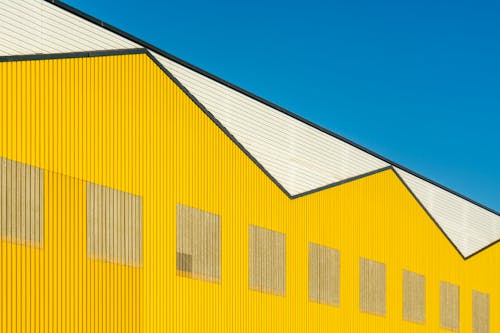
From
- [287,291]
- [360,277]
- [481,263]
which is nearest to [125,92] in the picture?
[287,291]

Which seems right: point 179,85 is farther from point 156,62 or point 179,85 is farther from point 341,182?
point 341,182

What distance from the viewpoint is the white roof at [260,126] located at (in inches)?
1449

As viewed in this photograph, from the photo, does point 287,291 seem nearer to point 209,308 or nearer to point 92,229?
point 209,308

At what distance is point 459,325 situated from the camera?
216 ft

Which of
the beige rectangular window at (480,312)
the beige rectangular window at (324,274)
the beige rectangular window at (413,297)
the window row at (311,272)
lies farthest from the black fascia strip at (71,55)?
the beige rectangular window at (480,312)

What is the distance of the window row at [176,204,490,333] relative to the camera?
42781 mm

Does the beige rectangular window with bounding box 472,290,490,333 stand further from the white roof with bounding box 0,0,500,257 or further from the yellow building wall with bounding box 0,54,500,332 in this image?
the yellow building wall with bounding box 0,54,500,332

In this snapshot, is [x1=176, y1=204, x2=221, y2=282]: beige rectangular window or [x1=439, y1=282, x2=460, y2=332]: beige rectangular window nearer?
[x1=176, y1=204, x2=221, y2=282]: beige rectangular window

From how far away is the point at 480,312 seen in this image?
68938 millimetres

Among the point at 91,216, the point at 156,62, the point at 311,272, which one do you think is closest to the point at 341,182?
the point at 311,272

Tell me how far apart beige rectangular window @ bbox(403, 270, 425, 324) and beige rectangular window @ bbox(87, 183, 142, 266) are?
2475cm

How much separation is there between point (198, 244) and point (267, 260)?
533cm

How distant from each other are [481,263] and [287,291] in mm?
26893

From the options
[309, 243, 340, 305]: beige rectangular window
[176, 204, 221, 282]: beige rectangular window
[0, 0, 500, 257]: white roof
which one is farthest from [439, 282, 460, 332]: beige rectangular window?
[176, 204, 221, 282]: beige rectangular window
